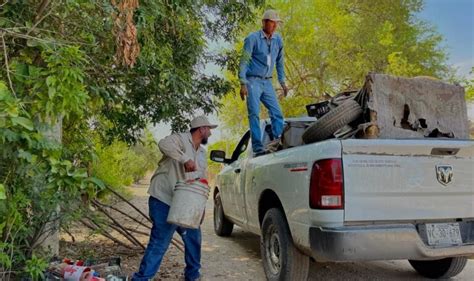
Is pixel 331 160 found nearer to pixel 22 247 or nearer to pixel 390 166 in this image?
pixel 390 166

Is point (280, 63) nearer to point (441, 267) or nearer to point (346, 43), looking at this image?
point (441, 267)

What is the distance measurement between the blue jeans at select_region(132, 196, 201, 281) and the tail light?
60.8 inches

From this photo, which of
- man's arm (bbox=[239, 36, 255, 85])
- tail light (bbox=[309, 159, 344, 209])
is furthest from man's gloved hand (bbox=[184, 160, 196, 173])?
man's arm (bbox=[239, 36, 255, 85])

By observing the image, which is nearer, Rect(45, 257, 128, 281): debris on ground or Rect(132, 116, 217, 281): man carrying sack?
Rect(45, 257, 128, 281): debris on ground

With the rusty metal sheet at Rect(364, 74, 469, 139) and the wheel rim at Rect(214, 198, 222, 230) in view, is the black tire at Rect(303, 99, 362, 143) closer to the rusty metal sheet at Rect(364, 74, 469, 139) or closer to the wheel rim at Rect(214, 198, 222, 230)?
the rusty metal sheet at Rect(364, 74, 469, 139)

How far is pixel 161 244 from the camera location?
4113 mm

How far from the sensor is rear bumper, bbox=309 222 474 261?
3221 millimetres

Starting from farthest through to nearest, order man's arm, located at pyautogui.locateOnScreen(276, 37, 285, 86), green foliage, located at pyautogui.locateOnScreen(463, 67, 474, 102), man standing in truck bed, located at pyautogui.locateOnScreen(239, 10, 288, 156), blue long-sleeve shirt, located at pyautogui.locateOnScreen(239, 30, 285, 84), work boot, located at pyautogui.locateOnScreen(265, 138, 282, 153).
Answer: green foliage, located at pyautogui.locateOnScreen(463, 67, 474, 102)
man's arm, located at pyautogui.locateOnScreen(276, 37, 285, 86)
blue long-sleeve shirt, located at pyautogui.locateOnScreen(239, 30, 285, 84)
man standing in truck bed, located at pyautogui.locateOnScreen(239, 10, 288, 156)
work boot, located at pyautogui.locateOnScreen(265, 138, 282, 153)

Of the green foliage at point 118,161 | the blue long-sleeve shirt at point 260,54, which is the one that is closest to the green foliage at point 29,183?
the green foliage at point 118,161

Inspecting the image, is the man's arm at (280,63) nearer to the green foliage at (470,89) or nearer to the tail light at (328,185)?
the tail light at (328,185)

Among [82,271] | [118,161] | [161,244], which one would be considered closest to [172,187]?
[161,244]

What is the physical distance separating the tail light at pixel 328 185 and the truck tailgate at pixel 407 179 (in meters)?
0.05

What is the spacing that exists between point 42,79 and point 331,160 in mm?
2150

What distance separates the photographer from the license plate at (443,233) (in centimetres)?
342
